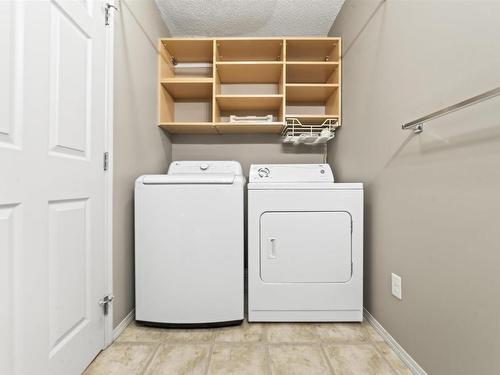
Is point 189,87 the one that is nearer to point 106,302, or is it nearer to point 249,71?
point 249,71

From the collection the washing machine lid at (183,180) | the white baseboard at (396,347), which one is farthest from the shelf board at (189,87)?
the white baseboard at (396,347)

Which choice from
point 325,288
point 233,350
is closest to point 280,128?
point 325,288

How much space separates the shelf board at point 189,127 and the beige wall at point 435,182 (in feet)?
4.13

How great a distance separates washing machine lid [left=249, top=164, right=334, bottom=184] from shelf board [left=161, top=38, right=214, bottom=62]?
3.63ft

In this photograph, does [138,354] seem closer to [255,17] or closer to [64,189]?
[64,189]

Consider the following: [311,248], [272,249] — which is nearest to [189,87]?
[272,249]

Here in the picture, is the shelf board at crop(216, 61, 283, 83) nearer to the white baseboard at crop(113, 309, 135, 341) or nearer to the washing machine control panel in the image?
the washing machine control panel

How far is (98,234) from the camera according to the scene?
4.31 feet

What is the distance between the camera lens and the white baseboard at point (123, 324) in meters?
1.47

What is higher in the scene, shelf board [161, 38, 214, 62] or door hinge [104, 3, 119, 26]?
shelf board [161, 38, 214, 62]

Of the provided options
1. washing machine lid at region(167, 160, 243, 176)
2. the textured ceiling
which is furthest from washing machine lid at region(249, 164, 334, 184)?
the textured ceiling

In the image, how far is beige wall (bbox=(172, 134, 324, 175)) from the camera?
2.59 metres

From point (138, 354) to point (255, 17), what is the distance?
2.39 metres

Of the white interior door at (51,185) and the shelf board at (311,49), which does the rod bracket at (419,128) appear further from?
the white interior door at (51,185)
